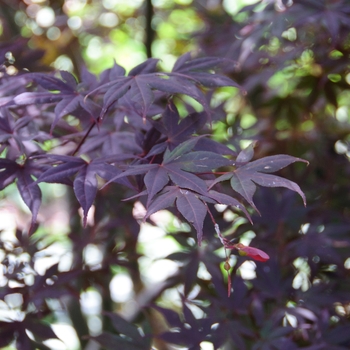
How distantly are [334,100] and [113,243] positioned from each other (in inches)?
32.0

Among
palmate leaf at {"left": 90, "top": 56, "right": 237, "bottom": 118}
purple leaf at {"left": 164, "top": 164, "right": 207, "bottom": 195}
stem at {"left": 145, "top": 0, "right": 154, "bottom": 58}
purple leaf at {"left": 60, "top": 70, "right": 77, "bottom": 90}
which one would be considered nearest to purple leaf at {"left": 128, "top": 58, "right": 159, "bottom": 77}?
palmate leaf at {"left": 90, "top": 56, "right": 237, "bottom": 118}

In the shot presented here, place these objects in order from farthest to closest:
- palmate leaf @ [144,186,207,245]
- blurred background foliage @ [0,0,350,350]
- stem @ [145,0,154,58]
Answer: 1. stem @ [145,0,154,58]
2. blurred background foliage @ [0,0,350,350]
3. palmate leaf @ [144,186,207,245]

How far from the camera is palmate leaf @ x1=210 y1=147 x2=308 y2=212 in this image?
715 millimetres

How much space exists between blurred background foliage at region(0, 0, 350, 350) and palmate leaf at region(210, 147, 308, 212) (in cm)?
21

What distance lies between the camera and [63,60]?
230cm

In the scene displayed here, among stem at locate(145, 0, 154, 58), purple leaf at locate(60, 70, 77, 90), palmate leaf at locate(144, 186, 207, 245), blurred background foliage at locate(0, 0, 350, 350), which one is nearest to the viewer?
palmate leaf at locate(144, 186, 207, 245)

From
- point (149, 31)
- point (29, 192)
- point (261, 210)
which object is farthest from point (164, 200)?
point (149, 31)

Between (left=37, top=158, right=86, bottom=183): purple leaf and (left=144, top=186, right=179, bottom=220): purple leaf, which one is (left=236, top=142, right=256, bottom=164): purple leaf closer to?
(left=144, top=186, right=179, bottom=220): purple leaf

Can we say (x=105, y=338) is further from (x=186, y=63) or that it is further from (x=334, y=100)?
(x=334, y=100)

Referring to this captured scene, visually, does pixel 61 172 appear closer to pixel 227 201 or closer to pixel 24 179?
pixel 24 179

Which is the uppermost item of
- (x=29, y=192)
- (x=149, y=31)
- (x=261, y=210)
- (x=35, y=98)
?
(x=35, y=98)

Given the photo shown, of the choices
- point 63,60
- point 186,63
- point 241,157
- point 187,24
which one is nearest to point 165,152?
point 241,157

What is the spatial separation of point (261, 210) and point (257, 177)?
1.74ft

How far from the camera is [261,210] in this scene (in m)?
1.25
